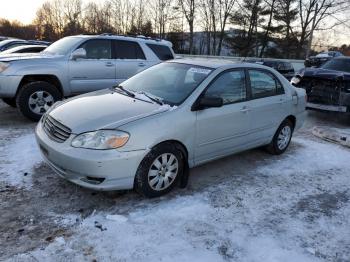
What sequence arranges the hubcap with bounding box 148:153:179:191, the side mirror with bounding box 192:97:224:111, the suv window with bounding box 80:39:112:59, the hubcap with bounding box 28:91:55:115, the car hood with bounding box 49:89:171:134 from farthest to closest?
the suv window with bounding box 80:39:112:59 → the hubcap with bounding box 28:91:55:115 → the side mirror with bounding box 192:97:224:111 → the hubcap with bounding box 148:153:179:191 → the car hood with bounding box 49:89:171:134

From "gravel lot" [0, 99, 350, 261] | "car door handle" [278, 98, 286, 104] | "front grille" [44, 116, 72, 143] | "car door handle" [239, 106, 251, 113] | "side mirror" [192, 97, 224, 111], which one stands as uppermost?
"side mirror" [192, 97, 224, 111]

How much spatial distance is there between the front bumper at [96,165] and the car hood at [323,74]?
23.0ft

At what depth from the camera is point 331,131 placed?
816 cm

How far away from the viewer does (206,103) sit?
451cm

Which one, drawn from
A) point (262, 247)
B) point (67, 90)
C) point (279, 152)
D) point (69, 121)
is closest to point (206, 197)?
point (262, 247)

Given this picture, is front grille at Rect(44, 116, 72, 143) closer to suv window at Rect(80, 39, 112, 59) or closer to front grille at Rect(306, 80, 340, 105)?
suv window at Rect(80, 39, 112, 59)

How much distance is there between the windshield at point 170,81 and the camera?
184 inches

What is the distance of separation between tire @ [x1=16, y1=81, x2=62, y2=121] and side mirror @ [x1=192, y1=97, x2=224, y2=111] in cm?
412

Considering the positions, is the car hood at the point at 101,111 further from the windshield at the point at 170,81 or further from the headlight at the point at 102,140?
the windshield at the point at 170,81

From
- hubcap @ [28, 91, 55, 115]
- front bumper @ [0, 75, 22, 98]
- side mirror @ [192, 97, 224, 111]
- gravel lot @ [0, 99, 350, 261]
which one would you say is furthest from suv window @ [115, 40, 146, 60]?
side mirror @ [192, 97, 224, 111]

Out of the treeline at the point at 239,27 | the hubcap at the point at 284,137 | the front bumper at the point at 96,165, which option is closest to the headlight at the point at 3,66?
the front bumper at the point at 96,165

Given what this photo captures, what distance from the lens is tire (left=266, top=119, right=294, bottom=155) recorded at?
20.1 ft

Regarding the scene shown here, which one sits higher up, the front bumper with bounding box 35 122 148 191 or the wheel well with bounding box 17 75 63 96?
the wheel well with bounding box 17 75 63 96

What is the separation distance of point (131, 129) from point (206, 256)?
1488 mm
